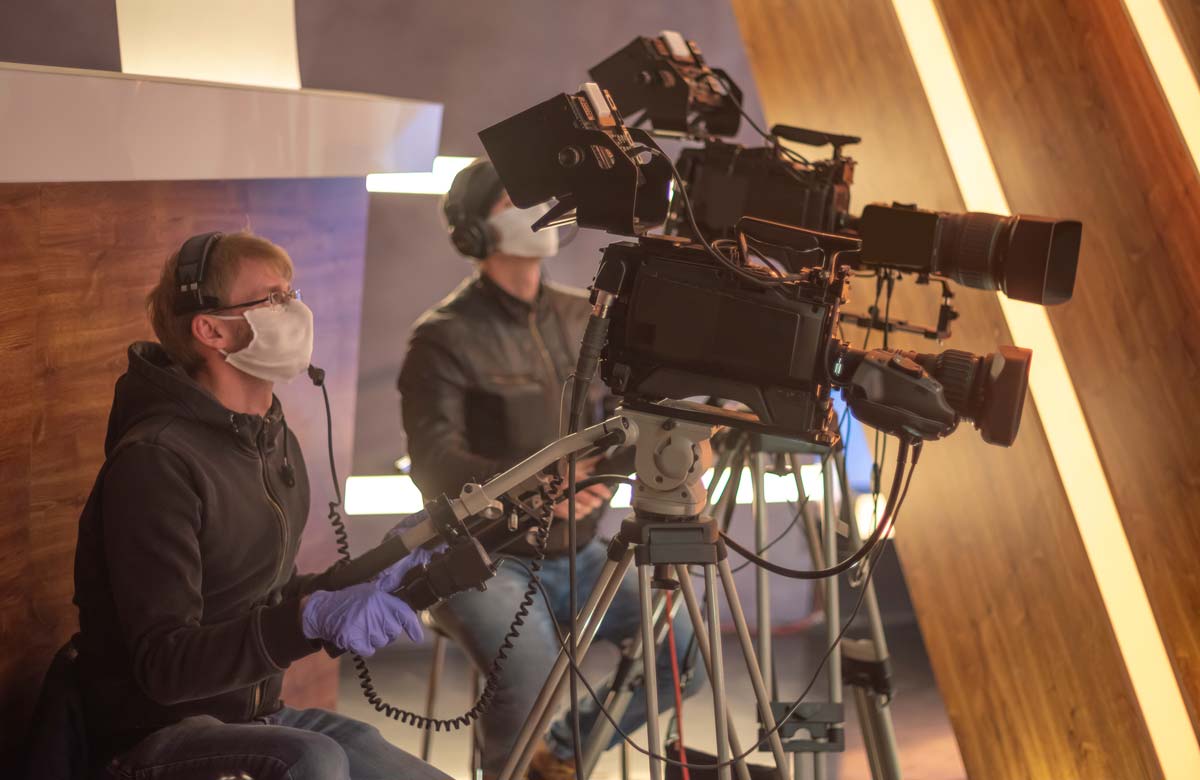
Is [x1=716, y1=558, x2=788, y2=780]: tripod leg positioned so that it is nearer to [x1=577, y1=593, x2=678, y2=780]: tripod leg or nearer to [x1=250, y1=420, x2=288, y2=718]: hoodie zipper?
[x1=577, y1=593, x2=678, y2=780]: tripod leg

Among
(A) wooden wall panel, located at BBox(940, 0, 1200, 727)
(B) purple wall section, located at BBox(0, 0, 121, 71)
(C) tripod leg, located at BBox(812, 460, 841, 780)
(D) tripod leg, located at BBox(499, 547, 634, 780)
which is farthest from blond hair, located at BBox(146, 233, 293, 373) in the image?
(B) purple wall section, located at BBox(0, 0, 121, 71)

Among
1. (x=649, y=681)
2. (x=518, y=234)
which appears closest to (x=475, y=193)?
(x=518, y=234)

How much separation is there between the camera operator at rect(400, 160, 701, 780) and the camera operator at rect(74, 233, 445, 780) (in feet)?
1.90

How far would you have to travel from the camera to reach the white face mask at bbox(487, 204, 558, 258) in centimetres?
261

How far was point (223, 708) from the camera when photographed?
1695 millimetres

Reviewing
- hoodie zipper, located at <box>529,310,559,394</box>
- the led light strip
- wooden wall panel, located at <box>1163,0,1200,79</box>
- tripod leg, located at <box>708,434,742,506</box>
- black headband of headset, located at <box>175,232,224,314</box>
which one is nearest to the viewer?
black headband of headset, located at <box>175,232,224,314</box>

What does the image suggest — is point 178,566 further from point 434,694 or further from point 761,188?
point 761,188

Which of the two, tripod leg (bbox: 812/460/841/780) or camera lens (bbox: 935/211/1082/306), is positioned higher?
camera lens (bbox: 935/211/1082/306)

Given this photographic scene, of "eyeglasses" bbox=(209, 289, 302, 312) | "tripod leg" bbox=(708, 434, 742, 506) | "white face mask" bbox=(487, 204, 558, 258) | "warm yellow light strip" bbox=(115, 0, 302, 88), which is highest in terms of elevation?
"warm yellow light strip" bbox=(115, 0, 302, 88)

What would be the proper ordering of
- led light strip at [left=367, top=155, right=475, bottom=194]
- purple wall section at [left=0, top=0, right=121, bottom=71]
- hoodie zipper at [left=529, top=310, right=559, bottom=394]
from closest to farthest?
hoodie zipper at [left=529, top=310, right=559, bottom=394], purple wall section at [left=0, top=0, right=121, bottom=71], led light strip at [left=367, top=155, right=475, bottom=194]

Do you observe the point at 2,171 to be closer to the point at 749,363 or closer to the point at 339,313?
the point at 749,363

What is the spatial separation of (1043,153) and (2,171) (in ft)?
5.97

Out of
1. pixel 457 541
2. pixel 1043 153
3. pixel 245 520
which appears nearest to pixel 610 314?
pixel 457 541

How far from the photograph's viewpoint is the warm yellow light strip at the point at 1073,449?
207cm
